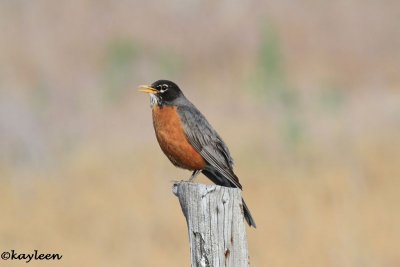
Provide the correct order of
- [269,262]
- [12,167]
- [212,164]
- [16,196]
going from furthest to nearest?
[12,167], [16,196], [269,262], [212,164]

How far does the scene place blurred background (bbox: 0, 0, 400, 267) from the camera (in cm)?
1714

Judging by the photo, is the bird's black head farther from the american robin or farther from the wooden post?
the wooden post

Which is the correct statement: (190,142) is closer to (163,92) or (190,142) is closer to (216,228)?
(163,92)

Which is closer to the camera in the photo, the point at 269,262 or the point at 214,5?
the point at 269,262

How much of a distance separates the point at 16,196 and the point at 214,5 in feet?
81.0

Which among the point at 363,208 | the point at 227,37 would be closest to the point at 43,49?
the point at 227,37

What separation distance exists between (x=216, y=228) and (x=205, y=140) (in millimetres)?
2886

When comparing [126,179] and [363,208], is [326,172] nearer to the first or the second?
Answer: [363,208]

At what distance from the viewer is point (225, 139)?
23172 millimetres

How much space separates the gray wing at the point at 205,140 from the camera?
28.8 ft

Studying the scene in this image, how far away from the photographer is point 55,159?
21.5m

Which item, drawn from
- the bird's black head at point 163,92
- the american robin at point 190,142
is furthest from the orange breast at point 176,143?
the bird's black head at point 163,92

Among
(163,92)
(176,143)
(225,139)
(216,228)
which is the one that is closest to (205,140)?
(176,143)

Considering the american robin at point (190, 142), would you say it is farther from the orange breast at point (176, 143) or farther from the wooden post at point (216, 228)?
the wooden post at point (216, 228)
